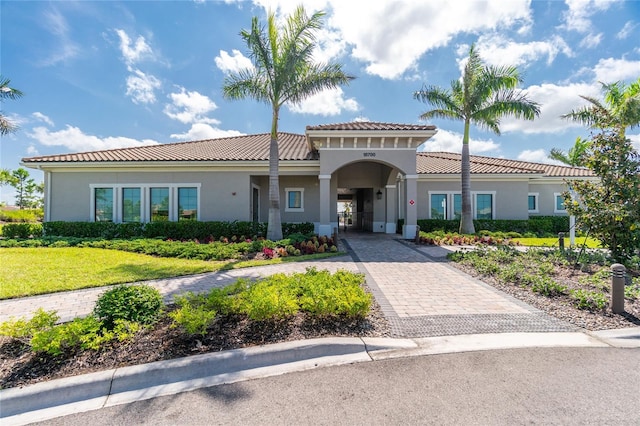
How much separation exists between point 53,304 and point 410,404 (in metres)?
6.36

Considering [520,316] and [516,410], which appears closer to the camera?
[516,410]

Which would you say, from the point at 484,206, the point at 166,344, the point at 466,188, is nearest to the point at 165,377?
the point at 166,344

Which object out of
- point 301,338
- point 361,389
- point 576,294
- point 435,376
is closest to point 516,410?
point 435,376

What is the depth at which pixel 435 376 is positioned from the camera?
3100mm

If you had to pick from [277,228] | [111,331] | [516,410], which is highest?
[277,228]

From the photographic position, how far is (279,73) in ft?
Answer: 38.0

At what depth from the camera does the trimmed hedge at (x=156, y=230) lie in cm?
1405

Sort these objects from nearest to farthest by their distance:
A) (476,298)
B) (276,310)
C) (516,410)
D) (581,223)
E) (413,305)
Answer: (516,410) < (276,310) < (413,305) < (476,298) < (581,223)

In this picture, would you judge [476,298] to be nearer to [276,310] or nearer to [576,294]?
[576,294]

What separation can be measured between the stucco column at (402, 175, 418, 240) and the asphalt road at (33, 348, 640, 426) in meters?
11.5

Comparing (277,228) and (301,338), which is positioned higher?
(277,228)

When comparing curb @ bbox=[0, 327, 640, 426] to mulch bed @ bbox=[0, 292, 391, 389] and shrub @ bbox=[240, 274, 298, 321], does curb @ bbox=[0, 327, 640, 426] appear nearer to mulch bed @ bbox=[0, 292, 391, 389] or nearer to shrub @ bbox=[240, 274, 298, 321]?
mulch bed @ bbox=[0, 292, 391, 389]

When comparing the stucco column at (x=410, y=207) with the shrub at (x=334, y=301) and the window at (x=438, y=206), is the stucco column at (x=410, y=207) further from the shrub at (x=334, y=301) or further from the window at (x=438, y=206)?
the shrub at (x=334, y=301)

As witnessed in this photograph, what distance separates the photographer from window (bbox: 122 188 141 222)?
1543cm
